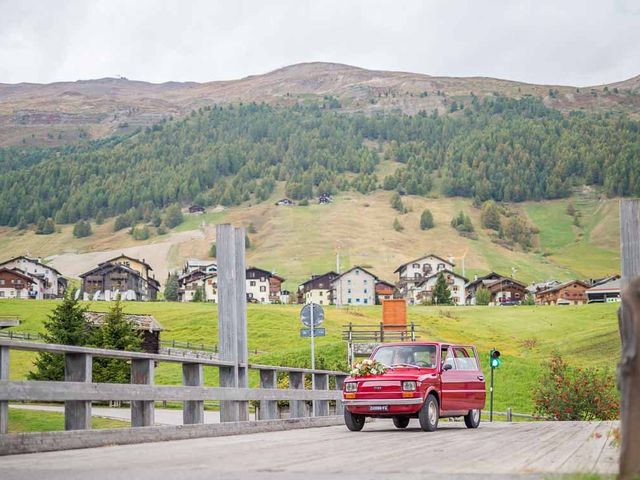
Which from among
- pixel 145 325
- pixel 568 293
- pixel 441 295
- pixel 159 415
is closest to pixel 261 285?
pixel 441 295

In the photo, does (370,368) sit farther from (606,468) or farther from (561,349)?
(561,349)

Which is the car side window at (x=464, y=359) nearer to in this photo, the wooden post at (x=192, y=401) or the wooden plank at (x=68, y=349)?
the wooden post at (x=192, y=401)

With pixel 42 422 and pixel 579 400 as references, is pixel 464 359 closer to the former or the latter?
pixel 579 400

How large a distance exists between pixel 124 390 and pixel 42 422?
2094 cm

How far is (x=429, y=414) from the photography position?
765 inches

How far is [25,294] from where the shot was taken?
176125 millimetres

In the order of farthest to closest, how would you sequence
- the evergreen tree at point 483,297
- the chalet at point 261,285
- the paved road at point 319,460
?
the chalet at point 261,285
the evergreen tree at point 483,297
the paved road at point 319,460

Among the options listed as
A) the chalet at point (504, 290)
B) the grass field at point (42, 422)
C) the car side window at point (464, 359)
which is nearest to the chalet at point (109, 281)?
the chalet at point (504, 290)

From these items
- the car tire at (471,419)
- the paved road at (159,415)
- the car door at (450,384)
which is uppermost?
the car door at (450,384)

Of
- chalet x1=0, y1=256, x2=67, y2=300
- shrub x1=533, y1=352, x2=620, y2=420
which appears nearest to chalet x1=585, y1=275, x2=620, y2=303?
chalet x1=0, y1=256, x2=67, y2=300

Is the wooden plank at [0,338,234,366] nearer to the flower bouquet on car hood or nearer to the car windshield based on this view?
the flower bouquet on car hood

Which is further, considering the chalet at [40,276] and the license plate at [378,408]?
the chalet at [40,276]

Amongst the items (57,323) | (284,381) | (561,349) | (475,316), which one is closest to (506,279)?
(475,316)

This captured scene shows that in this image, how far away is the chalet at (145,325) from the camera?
74.9 m
